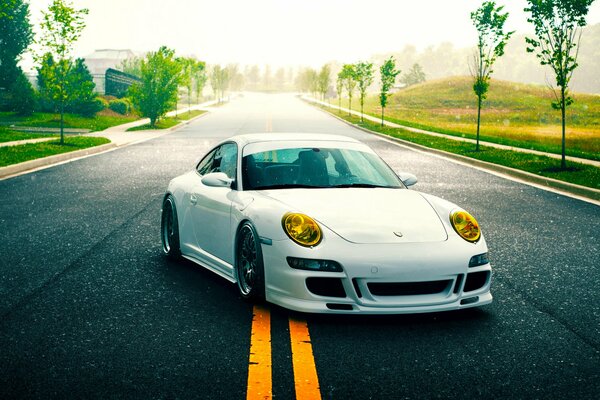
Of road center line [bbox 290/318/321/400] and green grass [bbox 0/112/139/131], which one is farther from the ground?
green grass [bbox 0/112/139/131]

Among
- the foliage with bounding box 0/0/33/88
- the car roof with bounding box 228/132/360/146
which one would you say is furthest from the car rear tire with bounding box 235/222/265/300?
the foliage with bounding box 0/0/33/88

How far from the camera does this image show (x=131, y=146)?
24.8 metres

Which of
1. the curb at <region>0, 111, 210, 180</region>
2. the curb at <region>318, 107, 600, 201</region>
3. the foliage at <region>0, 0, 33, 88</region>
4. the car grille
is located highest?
the foliage at <region>0, 0, 33, 88</region>

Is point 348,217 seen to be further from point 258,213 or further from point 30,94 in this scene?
point 30,94

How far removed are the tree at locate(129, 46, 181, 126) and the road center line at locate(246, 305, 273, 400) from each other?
32.6m

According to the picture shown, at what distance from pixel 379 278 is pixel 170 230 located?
3.13 m

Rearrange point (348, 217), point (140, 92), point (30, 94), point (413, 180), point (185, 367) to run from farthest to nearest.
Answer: point (30, 94) < point (140, 92) < point (413, 180) < point (348, 217) < point (185, 367)

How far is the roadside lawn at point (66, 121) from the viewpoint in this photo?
34650 millimetres

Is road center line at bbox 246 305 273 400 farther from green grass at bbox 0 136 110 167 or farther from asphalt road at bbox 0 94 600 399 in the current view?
green grass at bbox 0 136 110 167

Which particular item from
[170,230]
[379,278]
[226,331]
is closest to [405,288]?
[379,278]

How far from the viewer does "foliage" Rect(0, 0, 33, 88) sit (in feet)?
144

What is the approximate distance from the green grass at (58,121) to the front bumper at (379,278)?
30133 mm

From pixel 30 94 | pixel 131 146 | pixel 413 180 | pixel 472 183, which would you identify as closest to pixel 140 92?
pixel 30 94

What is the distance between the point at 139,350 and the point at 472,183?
11792 millimetres
